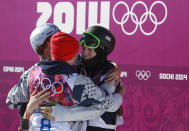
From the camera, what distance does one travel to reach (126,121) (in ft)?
12.3

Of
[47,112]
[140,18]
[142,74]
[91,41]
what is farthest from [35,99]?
[140,18]

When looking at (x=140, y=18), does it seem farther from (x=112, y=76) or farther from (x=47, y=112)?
(x=47, y=112)

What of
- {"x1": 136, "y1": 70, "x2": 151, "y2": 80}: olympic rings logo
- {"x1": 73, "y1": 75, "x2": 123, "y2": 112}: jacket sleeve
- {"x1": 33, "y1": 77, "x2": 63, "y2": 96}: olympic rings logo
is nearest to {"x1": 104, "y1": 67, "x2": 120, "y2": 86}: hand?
{"x1": 73, "y1": 75, "x2": 123, "y2": 112}: jacket sleeve

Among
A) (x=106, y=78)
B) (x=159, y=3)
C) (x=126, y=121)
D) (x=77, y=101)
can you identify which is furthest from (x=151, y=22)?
(x=77, y=101)

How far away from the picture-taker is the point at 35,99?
2.21 metres

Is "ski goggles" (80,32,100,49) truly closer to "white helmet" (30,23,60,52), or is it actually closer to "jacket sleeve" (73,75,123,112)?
"white helmet" (30,23,60,52)

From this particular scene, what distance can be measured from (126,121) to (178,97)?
57 centimetres

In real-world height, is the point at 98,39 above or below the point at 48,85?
above

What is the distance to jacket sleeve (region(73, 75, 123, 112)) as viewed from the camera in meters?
2.15

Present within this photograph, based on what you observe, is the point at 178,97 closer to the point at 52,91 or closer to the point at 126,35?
the point at 126,35

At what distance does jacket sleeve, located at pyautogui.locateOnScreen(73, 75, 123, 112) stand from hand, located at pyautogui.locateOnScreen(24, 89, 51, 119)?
170 millimetres

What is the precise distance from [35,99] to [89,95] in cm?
32

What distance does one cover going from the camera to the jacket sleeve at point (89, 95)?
215 cm

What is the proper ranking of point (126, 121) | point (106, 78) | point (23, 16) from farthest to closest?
point (23, 16) → point (126, 121) → point (106, 78)
